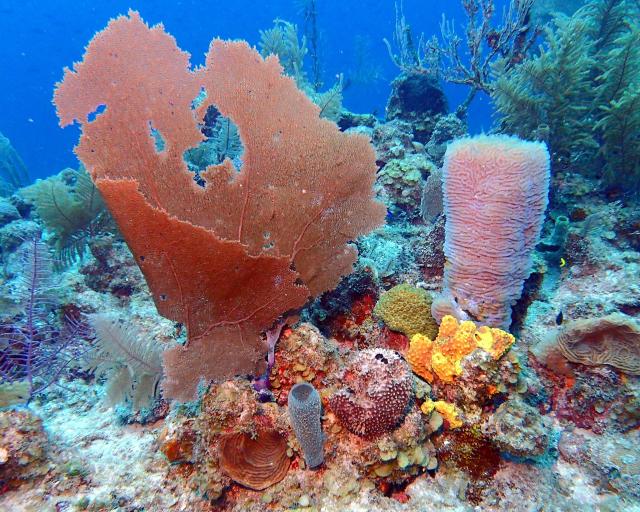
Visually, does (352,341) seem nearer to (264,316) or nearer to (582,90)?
(264,316)

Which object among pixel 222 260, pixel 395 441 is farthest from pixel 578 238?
pixel 222 260

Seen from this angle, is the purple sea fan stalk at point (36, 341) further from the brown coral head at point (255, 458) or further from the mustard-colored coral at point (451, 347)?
the mustard-colored coral at point (451, 347)

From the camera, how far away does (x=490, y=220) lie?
2.56 meters

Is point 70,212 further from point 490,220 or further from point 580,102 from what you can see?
point 580,102

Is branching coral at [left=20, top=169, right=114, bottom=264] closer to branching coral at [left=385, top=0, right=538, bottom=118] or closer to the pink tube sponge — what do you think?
the pink tube sponge

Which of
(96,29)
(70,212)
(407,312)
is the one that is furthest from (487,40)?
(96,29)

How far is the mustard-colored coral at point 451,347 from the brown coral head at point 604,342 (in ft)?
2.58

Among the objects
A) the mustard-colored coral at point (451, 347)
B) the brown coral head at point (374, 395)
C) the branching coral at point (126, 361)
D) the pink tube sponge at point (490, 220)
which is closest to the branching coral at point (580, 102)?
the pink tube sponge at point (490, 220)

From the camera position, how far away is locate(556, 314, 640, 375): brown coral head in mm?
2643

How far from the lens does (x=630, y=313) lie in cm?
352

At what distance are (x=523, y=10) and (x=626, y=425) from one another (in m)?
8.75

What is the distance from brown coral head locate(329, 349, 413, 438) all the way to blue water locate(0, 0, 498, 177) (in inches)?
2457

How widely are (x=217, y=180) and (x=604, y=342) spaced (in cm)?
331

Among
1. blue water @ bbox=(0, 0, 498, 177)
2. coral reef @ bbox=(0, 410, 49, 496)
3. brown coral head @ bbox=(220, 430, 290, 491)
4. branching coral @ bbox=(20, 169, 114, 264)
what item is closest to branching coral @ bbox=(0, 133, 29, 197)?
branching coral @ bbox=(20, 169, 114, 264)
